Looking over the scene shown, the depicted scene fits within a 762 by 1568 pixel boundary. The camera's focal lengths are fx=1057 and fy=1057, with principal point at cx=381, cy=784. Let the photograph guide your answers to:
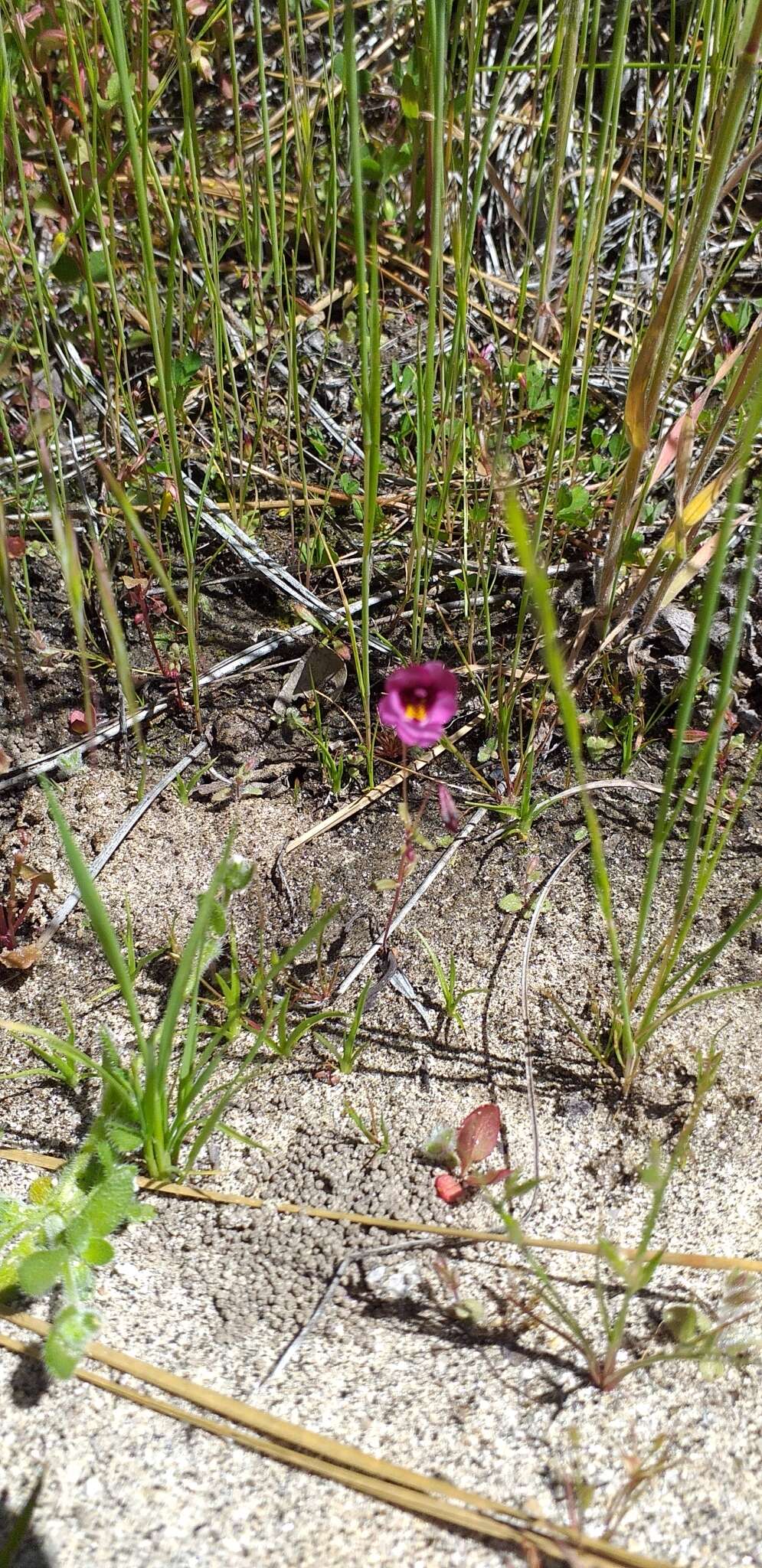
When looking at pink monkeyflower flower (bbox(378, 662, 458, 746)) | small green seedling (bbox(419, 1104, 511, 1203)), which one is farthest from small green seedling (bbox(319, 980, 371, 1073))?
pink monkeyflower flower (bbox(378, 662, 458, 746))

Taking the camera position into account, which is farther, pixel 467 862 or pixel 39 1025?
pixel 467 862

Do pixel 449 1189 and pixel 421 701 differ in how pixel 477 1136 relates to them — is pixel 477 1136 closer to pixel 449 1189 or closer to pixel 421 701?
pixel 449 1189

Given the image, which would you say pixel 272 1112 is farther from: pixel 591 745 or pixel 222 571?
pixel 222 571

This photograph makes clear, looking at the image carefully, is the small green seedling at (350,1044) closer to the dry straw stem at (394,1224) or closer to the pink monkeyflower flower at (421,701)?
the dry straw stem at (394,1224)

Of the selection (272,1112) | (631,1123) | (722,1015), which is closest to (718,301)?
(722,1015)

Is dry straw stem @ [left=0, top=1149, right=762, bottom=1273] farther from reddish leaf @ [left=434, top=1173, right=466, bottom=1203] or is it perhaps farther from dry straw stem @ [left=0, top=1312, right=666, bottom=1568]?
dry straw stem @ [left=0, top=1312, right=666, bottom=1568]

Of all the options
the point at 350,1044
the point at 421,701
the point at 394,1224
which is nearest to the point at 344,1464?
the point at 394,1224

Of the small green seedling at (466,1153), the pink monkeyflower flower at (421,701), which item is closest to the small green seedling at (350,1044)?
the small green seedling at (466,1153)
